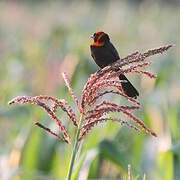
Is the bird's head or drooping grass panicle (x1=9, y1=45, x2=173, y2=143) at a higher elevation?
the bird's head

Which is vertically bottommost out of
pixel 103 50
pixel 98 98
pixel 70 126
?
pixel 98 98

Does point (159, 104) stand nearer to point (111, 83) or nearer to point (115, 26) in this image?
point (111, 83)

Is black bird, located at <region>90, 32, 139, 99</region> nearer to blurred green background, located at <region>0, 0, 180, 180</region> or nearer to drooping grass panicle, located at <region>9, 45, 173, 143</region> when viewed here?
blurred green background, located at <region>0, 0, 180, 180</region>

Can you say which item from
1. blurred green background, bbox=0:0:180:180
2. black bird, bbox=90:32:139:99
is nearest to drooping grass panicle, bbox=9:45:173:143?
blurred green background, bbox=0:0:180:180

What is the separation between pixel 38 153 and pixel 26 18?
10.1m

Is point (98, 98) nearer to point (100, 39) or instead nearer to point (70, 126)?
point (100, 39)

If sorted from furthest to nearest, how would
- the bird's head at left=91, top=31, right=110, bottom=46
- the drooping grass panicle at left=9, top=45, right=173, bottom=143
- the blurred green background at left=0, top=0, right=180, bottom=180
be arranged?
1. the blurred green background at left=0, top=0, right=180, bottom=180
2. the bird's head at left=91, top=31, right=110, bottom=46
3. the drooping grass panicle at left=9, top=45, right=173, bottom=143

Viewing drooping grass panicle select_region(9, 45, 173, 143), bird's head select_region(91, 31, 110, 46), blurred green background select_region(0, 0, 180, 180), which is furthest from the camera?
blurred green background select_region(0, 0, 180, 180)

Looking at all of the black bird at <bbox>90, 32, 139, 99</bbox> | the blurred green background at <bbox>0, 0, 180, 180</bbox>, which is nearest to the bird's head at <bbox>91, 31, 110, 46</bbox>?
the black bird at <bbox>90, 32, 139, 99</bbox>

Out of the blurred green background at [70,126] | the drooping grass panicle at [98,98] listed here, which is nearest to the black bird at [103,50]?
the blurred green background at [70,126]

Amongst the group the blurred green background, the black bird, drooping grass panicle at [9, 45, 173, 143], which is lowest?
drooping grass panicle at [9, 45, 173, 143]

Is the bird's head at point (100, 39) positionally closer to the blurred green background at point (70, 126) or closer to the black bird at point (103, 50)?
the black bird at point (103, 50)

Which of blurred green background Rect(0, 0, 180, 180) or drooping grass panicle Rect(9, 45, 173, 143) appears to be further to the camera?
blurred green background Rect(0, 0, 180, 180)

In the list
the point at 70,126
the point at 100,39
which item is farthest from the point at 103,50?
the point at 70,126
